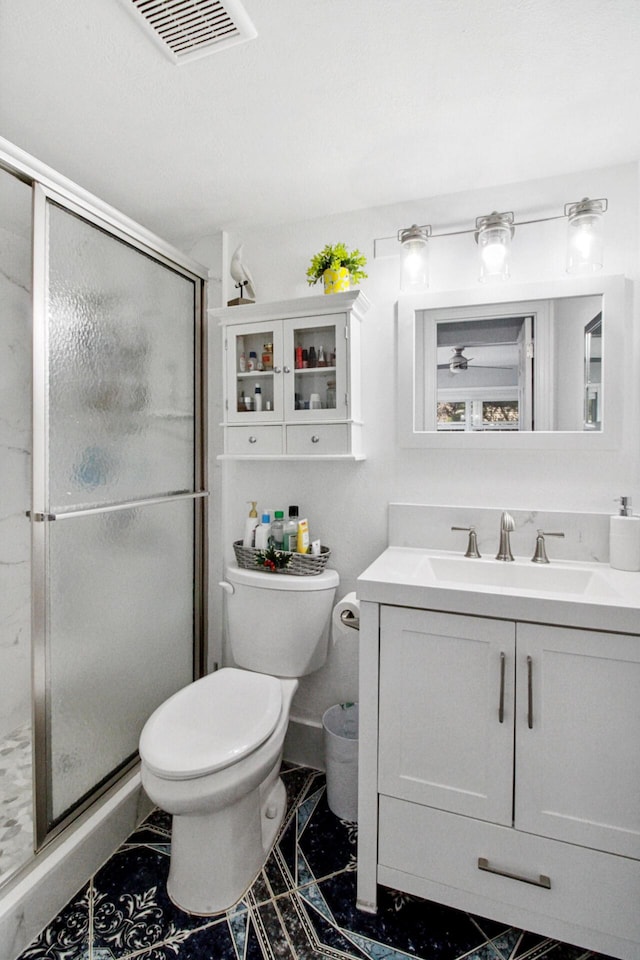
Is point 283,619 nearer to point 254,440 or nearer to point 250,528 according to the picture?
point 250,528

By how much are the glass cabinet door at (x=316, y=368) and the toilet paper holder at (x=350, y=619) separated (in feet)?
2.17

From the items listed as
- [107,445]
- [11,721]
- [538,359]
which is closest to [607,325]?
[538,359]

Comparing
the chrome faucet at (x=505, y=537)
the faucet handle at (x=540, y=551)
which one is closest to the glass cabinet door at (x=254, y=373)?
the chrome faucet at (x=505, y=537)

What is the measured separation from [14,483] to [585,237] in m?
2.31

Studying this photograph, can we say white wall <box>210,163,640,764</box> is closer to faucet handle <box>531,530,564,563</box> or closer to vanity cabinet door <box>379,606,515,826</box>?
faucet handle <box>531,530,564,563</box>

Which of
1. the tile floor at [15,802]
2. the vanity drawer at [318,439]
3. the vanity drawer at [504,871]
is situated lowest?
the tile floor at [15,802]

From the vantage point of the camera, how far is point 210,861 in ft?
4.25

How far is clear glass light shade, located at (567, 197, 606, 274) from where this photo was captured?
1.46m

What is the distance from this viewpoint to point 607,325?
150 centimetres

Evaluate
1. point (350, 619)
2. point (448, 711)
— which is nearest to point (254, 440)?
point (350, 619)

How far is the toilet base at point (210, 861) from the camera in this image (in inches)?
50.7

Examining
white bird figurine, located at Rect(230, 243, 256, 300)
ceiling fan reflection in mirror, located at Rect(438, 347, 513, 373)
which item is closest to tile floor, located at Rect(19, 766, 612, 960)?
ceiling fan reflection in mirror, located at Rect(438, 347, 513, 373)

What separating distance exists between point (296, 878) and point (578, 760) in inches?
34.8

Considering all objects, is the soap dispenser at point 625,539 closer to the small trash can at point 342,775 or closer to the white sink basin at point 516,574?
the white sink basin at point 516,574
